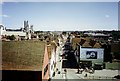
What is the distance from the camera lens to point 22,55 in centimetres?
2500

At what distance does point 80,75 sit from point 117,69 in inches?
333

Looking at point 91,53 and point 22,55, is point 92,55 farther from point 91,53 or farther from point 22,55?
point 22,55

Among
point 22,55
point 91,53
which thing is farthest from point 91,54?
point 22,55

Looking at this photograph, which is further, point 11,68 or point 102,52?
point 102,52

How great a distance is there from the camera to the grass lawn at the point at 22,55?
2389 cm

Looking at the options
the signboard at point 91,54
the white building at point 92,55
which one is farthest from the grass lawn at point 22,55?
the signboard at point 91,54

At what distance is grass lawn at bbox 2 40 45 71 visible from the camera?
78.4 ft

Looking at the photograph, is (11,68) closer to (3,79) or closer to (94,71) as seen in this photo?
(3,79)

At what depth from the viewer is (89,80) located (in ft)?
111

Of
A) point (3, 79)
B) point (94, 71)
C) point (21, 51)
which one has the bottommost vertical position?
point (94, 71)

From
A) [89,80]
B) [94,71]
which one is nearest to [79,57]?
[94,71]

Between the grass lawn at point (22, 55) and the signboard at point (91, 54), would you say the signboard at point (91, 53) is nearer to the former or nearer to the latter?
the signboard at point (91, 54)

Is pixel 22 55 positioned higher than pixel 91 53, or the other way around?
pixel 22 55

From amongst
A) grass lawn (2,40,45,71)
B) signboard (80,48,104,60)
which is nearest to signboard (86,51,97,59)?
signboard (80,48,104,60)
